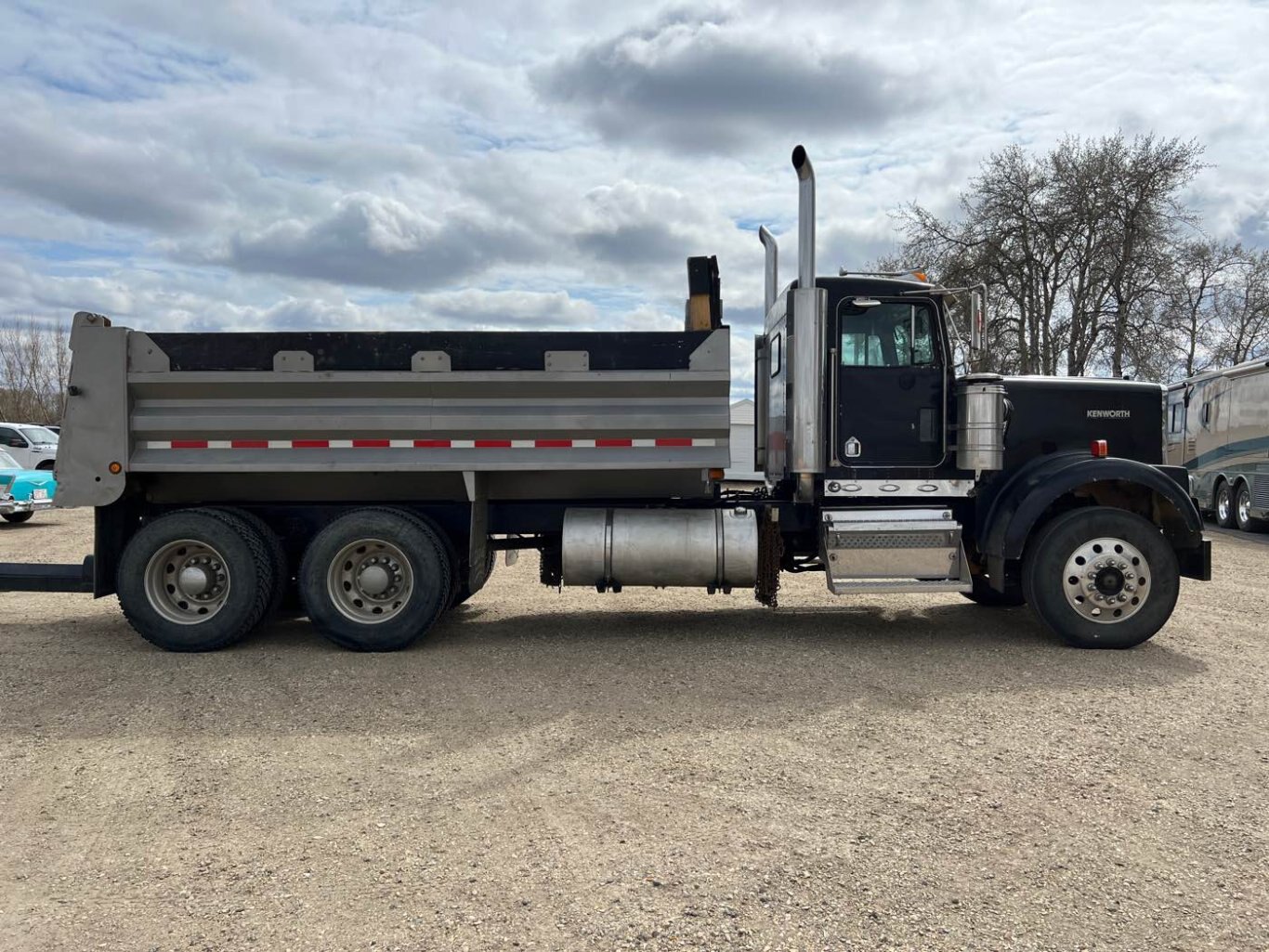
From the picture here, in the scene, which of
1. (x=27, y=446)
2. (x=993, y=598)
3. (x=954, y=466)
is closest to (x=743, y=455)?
(x=954, y=466)

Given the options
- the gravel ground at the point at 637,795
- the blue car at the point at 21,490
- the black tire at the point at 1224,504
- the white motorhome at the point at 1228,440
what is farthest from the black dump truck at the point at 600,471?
the black tire at the point at 1224,504

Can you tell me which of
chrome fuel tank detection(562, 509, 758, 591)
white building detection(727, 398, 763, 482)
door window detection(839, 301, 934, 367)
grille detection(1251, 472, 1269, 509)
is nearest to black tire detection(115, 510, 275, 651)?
chrome fuel tank detection(562, 509, 758, 591)

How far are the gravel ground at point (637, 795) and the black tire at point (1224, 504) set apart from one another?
534 inches

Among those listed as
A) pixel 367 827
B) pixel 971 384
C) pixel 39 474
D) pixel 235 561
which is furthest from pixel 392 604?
pixel 39 474

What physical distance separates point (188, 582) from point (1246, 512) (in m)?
19.0

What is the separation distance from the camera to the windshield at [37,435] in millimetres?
20766

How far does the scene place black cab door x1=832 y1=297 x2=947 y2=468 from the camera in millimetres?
7316

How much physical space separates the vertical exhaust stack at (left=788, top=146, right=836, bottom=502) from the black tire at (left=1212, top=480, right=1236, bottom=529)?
15.6m

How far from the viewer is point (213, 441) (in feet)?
22.6

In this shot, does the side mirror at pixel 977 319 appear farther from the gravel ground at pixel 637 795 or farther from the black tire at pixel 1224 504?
the black tire at pixel 1224 504

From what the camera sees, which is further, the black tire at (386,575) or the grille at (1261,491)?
the grille at (1261,491)

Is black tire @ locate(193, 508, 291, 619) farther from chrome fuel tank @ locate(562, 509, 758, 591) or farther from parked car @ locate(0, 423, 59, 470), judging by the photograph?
parked car @ locate(0, 423, 59, 470)

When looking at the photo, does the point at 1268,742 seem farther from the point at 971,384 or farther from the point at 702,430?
the point at 702,430

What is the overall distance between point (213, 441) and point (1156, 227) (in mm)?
28430
